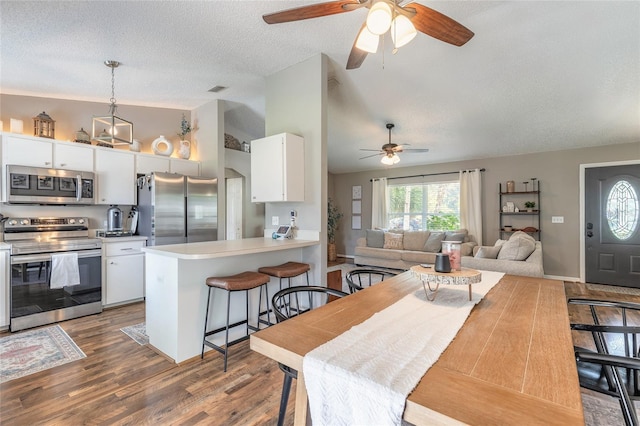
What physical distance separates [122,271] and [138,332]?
118 cm

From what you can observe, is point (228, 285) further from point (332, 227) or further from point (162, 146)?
Answer: point (332, 227)

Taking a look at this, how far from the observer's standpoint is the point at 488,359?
2.89 feet

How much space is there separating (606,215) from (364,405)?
6179mm

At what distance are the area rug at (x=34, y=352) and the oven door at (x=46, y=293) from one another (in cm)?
18

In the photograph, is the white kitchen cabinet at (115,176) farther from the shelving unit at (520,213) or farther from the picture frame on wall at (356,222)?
the shelving unit at (520,213)

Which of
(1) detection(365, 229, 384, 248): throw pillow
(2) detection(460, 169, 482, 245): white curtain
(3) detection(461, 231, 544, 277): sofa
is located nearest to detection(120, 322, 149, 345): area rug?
(3) detection(461, 231, 544, 277): sofa

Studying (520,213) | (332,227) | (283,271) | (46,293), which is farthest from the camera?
(332,227)

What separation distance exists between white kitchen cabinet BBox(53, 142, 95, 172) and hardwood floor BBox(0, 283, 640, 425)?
7.33ft

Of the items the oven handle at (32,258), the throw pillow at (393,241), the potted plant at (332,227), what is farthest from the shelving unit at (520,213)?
the oven handle at (32,258)

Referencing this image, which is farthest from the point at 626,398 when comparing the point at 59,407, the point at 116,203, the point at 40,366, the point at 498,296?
the point at 116,203

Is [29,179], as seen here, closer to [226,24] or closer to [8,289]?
[8,289]

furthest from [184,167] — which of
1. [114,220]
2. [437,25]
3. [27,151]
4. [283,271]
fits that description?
[437,25]

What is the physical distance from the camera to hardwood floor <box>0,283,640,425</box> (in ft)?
5.68

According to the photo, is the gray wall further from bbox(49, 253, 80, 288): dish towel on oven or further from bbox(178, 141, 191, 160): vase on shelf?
bbox(49, 253, 80, 288): dish towel on oven
